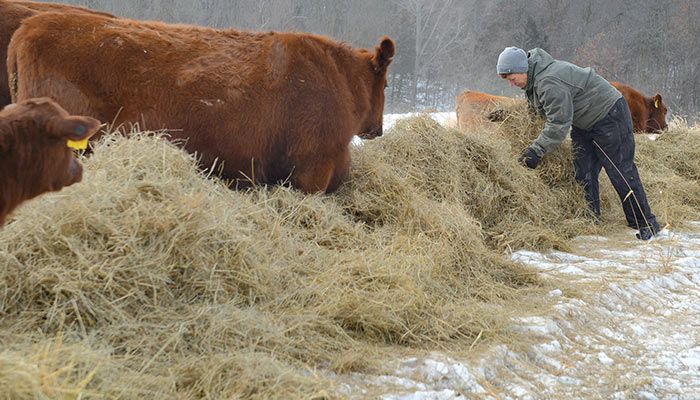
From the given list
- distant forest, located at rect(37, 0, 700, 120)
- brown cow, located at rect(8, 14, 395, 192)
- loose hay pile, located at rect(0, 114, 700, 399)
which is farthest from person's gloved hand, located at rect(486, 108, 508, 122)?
distant forest, located at rect(37, 0, 700, 120)

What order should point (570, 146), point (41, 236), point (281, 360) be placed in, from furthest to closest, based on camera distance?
point (570, 146) < point (41, 236) < point (281, 360)

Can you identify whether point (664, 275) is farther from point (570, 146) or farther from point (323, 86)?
point (323, 86)

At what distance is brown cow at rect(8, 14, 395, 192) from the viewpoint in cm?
523

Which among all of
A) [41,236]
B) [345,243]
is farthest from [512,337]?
[41,236]

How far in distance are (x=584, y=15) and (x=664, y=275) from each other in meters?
33.9

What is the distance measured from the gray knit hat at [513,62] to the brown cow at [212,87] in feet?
6.38

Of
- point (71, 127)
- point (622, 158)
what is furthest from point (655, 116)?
point (71, 127)

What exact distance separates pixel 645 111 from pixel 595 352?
11.5 m

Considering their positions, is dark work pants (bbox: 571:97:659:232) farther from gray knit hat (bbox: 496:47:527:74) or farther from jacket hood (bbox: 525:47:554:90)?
gray knit hat (bbox: 496:47:527:74)

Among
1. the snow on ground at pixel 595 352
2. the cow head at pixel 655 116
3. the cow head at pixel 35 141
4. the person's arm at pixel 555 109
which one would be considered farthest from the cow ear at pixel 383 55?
the cow head at pixel 655 116

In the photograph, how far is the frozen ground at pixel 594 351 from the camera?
329cm

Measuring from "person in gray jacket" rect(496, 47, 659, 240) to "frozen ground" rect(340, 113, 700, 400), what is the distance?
1205 millimetres

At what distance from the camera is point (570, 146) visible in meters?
7.89

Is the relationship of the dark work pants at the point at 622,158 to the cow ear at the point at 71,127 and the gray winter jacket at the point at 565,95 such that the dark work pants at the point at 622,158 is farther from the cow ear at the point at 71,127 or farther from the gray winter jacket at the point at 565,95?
the cow ear at the point at 71,127
